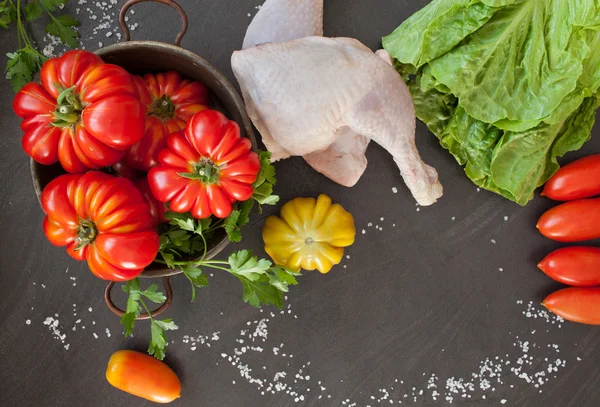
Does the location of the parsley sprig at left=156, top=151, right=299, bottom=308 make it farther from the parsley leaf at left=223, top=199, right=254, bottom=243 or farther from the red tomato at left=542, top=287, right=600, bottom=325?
the red tomato at left=542, top=287, right=600, bottom=325

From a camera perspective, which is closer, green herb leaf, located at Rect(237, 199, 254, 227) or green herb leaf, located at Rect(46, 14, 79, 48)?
green herb leaf, located at Rect(237, 199, 254, 227)

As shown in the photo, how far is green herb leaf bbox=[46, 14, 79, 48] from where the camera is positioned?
151cm

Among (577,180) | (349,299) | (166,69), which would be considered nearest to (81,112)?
(166,69)

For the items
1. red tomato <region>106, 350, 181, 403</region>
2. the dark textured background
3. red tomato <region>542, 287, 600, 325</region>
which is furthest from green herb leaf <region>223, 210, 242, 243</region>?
red tomato <region>542, 287, 600, 325</region>

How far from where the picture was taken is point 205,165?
1218mm

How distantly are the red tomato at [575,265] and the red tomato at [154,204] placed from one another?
1037 millimetres

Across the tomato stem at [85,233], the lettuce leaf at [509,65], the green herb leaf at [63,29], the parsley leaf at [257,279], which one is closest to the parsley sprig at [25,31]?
the green herb leaf at [63,29]

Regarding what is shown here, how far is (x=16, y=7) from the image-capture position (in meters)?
1.56

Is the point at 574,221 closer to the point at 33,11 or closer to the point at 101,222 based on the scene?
the point at 101,222

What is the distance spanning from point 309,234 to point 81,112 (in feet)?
2.16

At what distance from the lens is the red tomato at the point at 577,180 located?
63.5 inches

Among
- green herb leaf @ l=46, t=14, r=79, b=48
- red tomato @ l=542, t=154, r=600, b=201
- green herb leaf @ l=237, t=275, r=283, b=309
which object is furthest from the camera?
red tomato @ l=542, t=154, r=600, b=201

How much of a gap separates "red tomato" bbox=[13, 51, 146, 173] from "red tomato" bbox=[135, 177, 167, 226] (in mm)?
125

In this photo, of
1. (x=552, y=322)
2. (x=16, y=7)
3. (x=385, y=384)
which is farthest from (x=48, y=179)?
(x=552, y=322)
